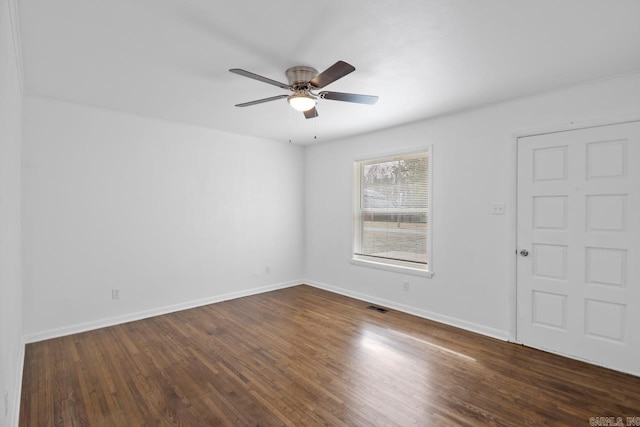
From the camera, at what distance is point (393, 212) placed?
461cm

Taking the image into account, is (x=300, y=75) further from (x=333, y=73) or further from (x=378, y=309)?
(x=378, y=309)

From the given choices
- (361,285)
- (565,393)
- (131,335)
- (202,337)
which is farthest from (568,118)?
(131,335)

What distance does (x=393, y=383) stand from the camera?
247 centimetres

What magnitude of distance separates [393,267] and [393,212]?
2.66ft

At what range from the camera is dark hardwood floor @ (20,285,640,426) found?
82.6 inches

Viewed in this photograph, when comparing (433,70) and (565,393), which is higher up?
(433,70)

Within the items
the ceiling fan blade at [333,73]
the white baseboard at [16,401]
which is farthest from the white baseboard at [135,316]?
the ceiling fan blade at [333,73]

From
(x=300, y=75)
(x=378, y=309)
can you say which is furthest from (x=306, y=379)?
(x=300, y=75)

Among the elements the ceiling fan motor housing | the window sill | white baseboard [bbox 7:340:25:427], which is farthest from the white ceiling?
white baseboard [bbox 7:340:25:427]

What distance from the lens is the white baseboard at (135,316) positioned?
3286mm

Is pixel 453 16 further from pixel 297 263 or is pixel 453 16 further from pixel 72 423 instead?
pixel 297 263

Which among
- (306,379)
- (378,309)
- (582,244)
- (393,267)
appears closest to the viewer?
(306,379)

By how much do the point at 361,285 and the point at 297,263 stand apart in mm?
1407

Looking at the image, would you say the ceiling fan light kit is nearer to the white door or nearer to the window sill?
the white door
